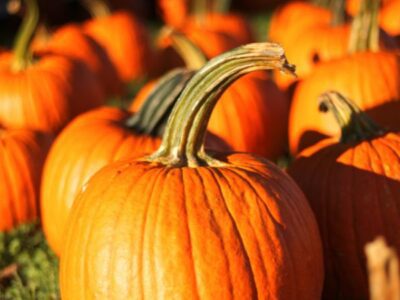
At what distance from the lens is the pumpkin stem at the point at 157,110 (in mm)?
3799

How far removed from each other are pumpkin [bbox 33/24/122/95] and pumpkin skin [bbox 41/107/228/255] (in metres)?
4.02

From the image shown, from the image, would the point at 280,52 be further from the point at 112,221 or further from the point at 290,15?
the point at 290,15

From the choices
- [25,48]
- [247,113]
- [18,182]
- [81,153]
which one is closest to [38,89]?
[25,48]

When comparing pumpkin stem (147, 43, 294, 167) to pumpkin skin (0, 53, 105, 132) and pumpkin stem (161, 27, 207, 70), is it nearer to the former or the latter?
pumpkin stem (161, 27, 207, 70)

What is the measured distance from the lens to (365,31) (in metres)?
4.56

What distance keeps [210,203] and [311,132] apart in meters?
2.07

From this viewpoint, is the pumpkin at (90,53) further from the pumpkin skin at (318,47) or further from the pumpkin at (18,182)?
the pumpkin at (18,182)

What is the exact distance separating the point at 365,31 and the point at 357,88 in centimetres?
40

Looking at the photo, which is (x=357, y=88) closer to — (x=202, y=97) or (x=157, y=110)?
(x=157, y=110)

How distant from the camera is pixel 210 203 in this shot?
260cm

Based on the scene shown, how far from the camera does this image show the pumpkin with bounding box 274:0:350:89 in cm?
587

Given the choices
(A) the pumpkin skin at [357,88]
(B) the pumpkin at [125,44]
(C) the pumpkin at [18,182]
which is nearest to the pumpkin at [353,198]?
(A) the pumpkin skin at [357,88]

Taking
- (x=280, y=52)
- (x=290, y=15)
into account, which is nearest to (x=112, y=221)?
(x=280, y=52)

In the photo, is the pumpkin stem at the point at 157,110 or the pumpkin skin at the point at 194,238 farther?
Answer: the pumpkin stem at the point at 157,110
